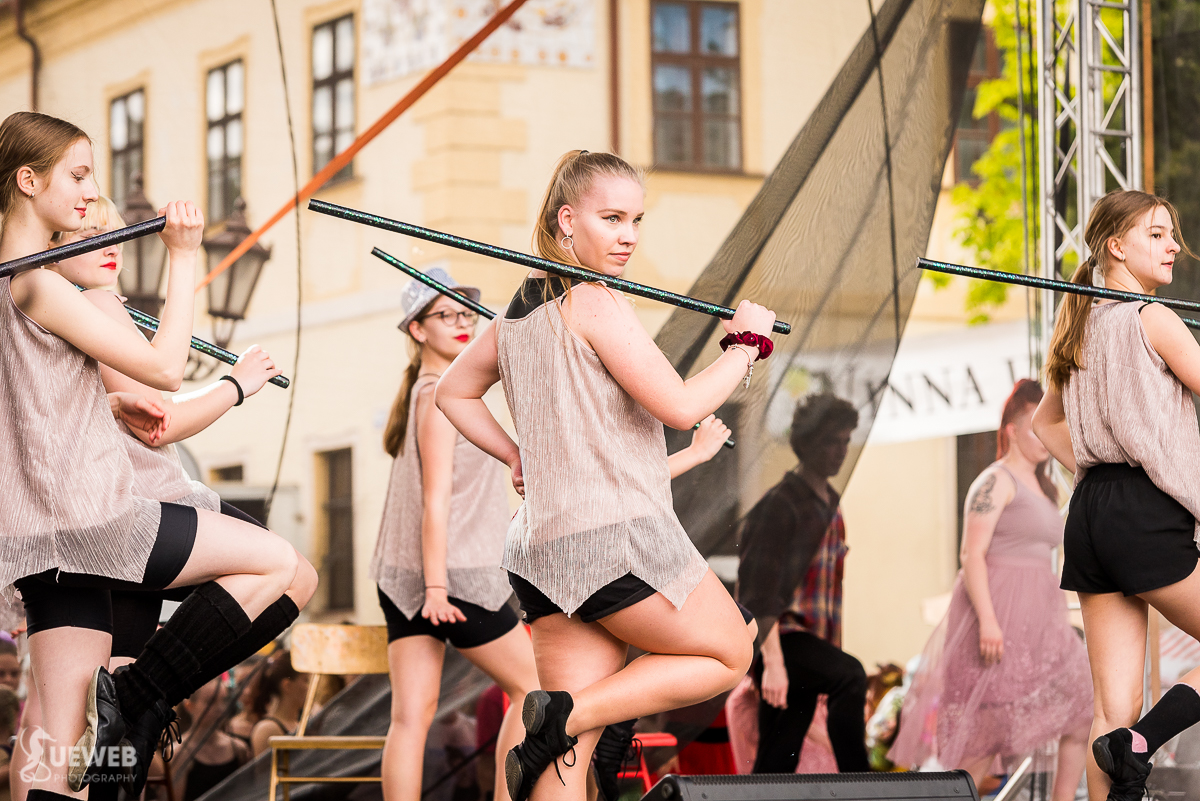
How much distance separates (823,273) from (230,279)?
221 centimetres

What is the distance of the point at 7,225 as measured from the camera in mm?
2236

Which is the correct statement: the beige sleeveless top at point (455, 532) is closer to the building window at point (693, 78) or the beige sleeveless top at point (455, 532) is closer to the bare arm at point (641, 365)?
the bare arm at point (641, 365)

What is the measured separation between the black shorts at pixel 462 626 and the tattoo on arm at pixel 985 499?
1765 millimetres

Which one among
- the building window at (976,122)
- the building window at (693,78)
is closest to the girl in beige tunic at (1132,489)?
the building window at (693,78)

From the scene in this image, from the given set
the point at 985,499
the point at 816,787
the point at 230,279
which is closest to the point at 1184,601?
the point at 816,787

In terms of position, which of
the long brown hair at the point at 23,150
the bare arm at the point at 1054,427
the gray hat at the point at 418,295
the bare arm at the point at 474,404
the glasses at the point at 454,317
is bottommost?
the bare arm at the point at 1054,427

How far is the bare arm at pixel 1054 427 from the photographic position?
301 cm

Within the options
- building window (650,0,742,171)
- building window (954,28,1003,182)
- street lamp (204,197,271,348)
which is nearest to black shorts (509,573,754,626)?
street lamp (204,197,271,348)

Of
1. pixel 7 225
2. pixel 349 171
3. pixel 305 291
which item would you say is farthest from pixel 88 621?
pixel 349 171

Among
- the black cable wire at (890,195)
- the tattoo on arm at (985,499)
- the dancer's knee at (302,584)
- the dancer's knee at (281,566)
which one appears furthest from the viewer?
the tattoo on arm at (985,499)

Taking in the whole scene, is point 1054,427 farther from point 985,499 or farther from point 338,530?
point 338,530

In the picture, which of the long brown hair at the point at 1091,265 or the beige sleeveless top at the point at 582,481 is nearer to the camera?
the beige sleeveless top at the point at 582,481

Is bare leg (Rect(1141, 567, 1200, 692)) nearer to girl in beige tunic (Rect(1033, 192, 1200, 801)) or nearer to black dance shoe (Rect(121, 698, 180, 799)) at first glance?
girl in beige tunic (Rect(1033, 192, 1200, 801))

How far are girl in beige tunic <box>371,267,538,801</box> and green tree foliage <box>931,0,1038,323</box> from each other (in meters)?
3.41
